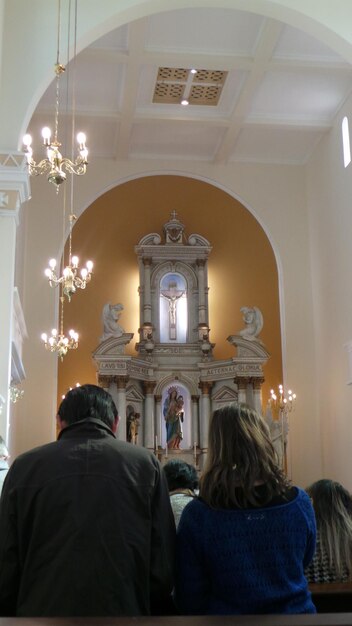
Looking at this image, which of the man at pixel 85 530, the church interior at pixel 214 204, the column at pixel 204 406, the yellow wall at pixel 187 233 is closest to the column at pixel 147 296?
the church interior at pixel 214 204

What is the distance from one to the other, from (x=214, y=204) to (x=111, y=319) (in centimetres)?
338

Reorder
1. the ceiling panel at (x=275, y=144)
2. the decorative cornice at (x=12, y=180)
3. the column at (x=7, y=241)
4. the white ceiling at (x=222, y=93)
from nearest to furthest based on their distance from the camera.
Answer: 1. the column at (x=7, y=241)
2. the decorative cornice at (x=12, y=180)
3. the white ceiling at (x=222, y=93)
4. the ceiling panel at (x=275, y=144)

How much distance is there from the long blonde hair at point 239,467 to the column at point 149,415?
468 inches

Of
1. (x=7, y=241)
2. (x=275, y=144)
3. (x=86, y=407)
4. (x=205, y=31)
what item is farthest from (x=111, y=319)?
(x=86, y=407)

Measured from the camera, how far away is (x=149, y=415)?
14477 mm

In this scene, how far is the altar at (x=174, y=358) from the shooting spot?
46.6 ft

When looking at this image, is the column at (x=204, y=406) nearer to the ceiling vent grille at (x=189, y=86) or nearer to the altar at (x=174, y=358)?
the altar at (x=174, y=358)

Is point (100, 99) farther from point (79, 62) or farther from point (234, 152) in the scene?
point (234, 152)

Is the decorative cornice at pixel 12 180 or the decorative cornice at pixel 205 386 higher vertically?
the decorative cornice at pixel 12 180

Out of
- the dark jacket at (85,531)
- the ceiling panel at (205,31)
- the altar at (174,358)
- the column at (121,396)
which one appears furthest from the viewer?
the altar at (174,358)

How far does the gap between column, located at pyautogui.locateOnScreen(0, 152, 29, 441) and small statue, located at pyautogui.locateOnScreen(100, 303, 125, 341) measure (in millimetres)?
6121

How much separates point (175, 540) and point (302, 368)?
12725 mm

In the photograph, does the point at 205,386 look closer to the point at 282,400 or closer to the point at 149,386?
the point at 149,386

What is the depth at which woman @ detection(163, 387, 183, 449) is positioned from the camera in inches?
567
